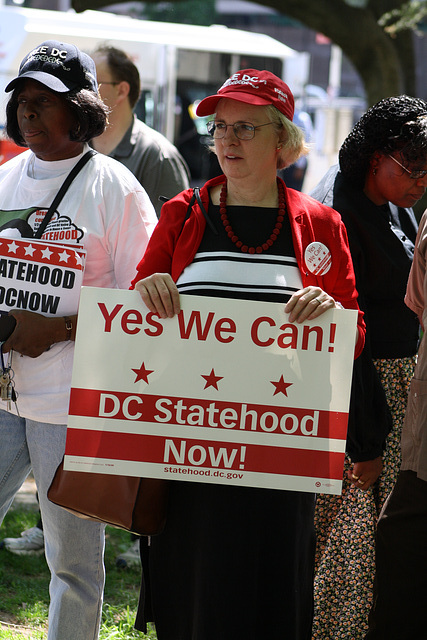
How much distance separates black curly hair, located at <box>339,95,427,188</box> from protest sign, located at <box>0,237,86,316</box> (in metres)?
1.17

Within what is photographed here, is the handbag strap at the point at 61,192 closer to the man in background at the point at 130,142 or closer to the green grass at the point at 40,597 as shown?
the man in background at the point at 130,142

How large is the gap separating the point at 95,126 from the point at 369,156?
1059mm

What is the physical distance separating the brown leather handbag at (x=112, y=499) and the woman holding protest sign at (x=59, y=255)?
0.83ft

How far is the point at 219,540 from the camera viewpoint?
2.54m

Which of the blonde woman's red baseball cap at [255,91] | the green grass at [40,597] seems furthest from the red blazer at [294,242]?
the green grass at [40,597]

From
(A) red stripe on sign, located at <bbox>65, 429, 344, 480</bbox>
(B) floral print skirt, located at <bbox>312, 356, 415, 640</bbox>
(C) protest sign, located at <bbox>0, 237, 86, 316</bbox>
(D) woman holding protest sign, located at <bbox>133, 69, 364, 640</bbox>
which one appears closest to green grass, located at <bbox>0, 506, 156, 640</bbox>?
(B) floral print skirt, located at <bbox>312, 356, 415, 640</bbox>

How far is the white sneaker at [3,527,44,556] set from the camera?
446 cm

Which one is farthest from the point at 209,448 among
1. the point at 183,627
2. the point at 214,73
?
the point at 214,73

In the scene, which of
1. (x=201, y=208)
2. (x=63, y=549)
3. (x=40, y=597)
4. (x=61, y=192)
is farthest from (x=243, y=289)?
(x=40, y=597)

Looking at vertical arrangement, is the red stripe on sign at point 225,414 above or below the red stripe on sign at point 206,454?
above

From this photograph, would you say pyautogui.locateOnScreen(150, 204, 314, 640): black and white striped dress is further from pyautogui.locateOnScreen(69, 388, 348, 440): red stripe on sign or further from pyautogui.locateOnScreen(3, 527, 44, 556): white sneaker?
pyautogui.locateOnScreen(3, 527, 44, 556): white sneaker

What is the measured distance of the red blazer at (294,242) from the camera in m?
2.56

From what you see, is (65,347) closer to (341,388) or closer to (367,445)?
(341,388)

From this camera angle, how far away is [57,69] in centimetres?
274
